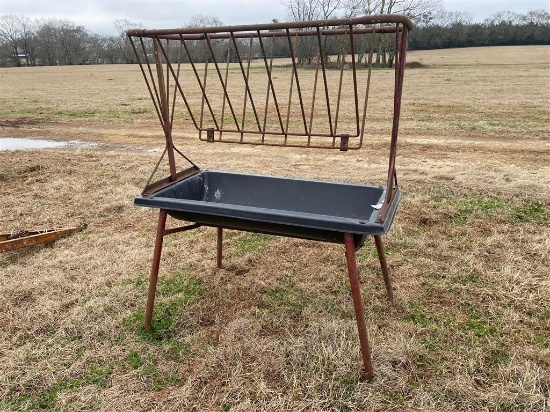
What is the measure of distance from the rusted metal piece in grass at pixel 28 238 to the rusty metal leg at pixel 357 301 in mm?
2501

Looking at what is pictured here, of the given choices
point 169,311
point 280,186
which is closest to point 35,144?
point 169,311

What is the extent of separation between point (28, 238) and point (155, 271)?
4.96 feet

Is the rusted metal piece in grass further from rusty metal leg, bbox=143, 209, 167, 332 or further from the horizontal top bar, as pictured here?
the horizontal top bar

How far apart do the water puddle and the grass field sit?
8.00 feet

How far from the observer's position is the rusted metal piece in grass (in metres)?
3.06

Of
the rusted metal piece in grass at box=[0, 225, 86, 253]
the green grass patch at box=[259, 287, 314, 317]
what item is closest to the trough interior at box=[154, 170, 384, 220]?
the green grass patch at box=[259, 287, 314, 317]

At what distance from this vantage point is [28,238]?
10.4 feet

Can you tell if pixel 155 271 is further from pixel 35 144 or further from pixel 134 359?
pixel 35 144

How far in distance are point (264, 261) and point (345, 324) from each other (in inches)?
37.3

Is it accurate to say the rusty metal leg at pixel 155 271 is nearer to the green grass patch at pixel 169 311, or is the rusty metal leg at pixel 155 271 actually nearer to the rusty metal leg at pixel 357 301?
the green grass patch at pixel 169 311

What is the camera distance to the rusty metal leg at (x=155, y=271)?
85.8 inches

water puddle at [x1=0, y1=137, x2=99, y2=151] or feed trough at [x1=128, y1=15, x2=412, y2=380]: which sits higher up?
feed trough at [x1=128, y1=15, x2=412, y2=380]

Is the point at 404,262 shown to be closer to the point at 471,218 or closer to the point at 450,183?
the point at 471,218

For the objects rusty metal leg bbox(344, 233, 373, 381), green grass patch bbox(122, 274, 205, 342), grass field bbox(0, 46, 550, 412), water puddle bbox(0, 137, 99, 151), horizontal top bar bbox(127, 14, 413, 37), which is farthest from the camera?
water puddle bbox(0, 137, 99, 151)
